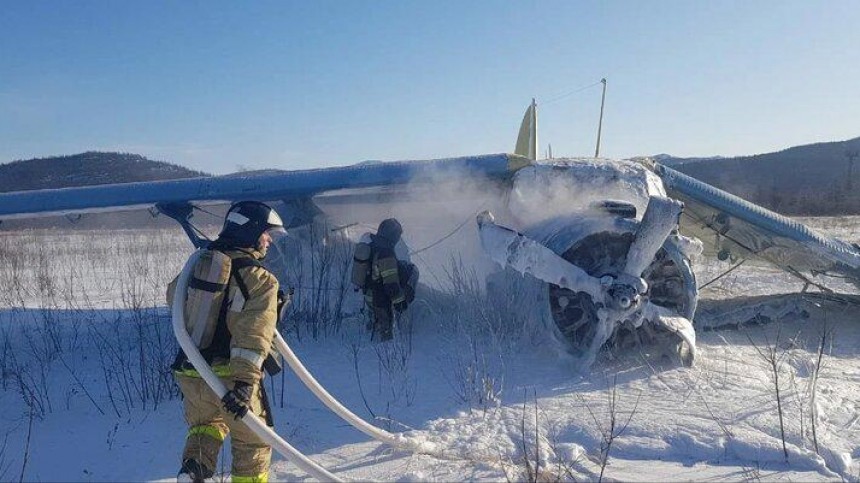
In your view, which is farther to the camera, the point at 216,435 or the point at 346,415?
the point at 346,415

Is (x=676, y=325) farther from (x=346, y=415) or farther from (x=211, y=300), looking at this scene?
(x=211, y=300)

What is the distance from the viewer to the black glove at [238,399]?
132 inches

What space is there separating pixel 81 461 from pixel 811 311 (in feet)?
33.2

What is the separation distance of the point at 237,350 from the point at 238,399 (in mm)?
286

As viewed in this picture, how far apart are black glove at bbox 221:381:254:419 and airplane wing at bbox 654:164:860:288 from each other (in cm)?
679

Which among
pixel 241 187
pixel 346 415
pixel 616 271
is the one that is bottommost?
pixel 346 415

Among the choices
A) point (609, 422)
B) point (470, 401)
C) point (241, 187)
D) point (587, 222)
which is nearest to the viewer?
point (609, 422)

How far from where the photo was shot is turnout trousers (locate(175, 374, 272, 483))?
12.3ft

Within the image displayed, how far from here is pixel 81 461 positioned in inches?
173

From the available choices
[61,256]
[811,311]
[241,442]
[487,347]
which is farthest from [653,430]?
[61,256]

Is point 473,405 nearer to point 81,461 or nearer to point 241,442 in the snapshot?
point 241,442

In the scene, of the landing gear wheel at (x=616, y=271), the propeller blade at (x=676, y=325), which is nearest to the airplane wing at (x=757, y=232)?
the landing gear wheel at (x=616, y=271)

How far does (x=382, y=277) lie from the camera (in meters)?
7.63

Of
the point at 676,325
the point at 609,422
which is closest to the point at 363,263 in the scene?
the point at 676,325
